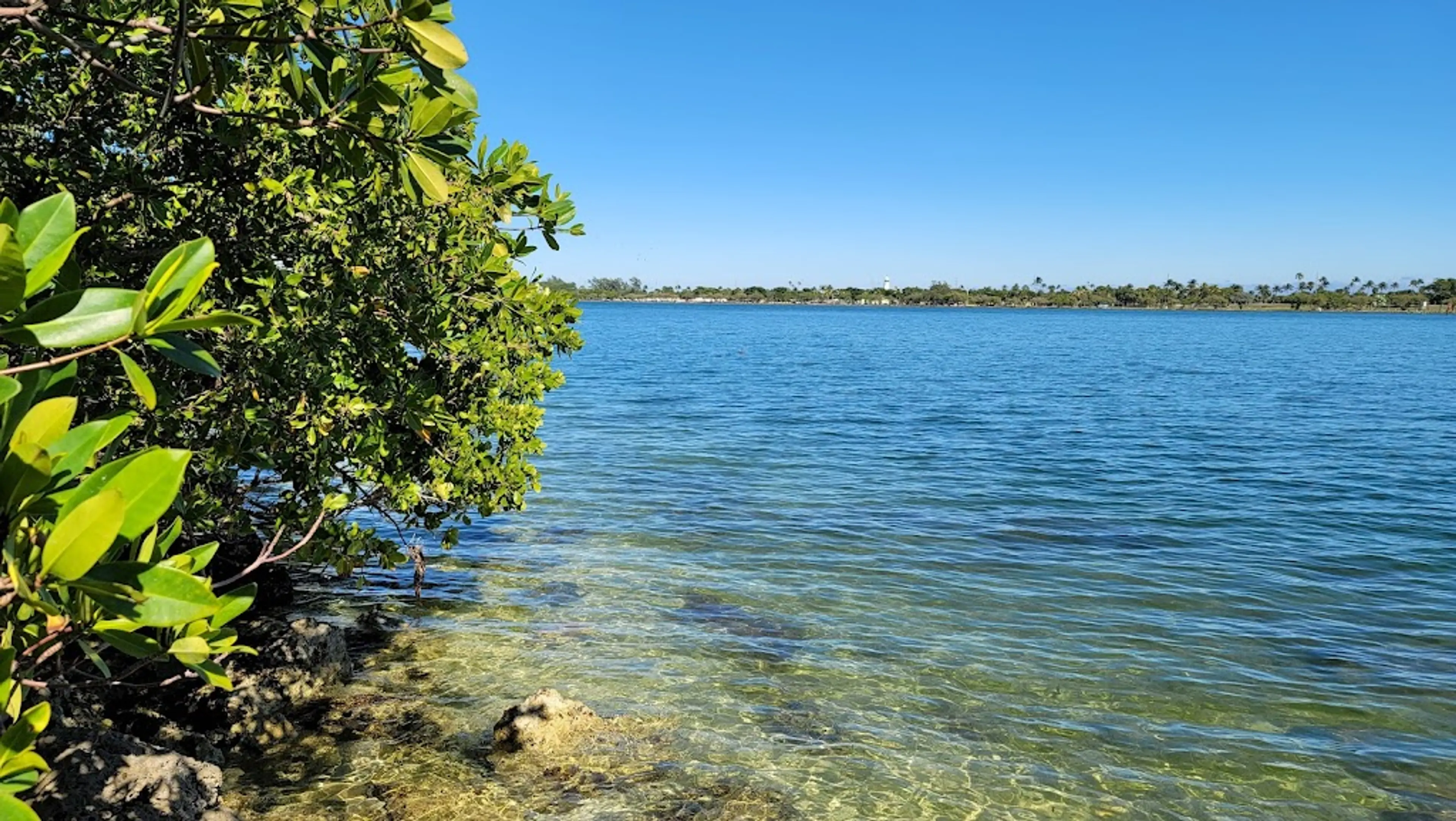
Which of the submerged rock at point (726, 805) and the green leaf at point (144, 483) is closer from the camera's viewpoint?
the green leaf at point (144, 483)

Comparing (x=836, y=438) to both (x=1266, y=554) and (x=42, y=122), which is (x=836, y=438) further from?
(x=42, y=122)

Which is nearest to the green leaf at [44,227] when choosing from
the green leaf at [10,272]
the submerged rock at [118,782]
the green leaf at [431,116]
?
the green leaf at [10,272]

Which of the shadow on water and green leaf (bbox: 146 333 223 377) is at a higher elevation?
green leaf (bbox: 146 333 223 377)

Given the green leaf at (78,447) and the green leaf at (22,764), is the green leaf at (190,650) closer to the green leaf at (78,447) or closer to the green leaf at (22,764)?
the green leaf at (22,764)

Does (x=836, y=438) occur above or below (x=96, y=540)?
below

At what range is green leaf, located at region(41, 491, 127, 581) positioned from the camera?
1.60 meters

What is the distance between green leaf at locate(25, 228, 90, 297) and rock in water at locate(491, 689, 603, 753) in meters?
7.22

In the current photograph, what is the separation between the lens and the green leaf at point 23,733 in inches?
75.4

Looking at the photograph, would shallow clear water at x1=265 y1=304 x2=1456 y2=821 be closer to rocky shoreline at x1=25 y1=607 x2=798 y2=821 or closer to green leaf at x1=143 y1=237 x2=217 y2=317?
rocky shoreline at x1=25 y1=607 x2=798 y2=821

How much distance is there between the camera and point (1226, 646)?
11.7 meters

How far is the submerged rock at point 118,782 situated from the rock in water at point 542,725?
2.46 m

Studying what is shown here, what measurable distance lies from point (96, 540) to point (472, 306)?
6291mm

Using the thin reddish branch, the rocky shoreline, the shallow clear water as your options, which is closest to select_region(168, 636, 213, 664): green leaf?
the thin reddish branch

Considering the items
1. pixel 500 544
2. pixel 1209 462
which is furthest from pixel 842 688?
pixel 1209 462
